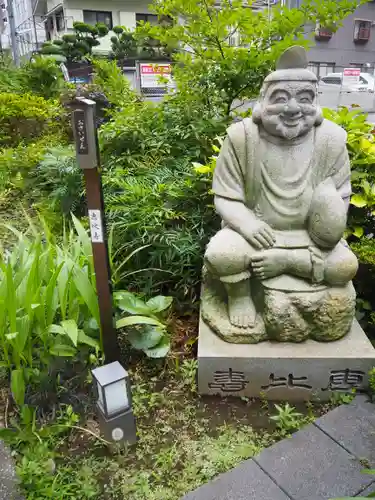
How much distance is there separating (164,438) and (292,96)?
1901 mm

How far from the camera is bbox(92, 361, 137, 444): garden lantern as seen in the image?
2.01m

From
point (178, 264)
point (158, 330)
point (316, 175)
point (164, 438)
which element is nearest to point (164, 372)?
point (158, 330)

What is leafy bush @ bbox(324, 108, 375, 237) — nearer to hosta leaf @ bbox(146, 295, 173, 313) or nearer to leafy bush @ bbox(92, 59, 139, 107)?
hosta leaf @ bbox(146, 295, 173, 313)

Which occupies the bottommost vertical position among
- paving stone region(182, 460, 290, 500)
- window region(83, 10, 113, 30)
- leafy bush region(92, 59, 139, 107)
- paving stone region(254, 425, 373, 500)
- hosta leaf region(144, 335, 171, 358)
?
paving stone region(182, 460, 290, 500)

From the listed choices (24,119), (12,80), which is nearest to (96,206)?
(24,119)

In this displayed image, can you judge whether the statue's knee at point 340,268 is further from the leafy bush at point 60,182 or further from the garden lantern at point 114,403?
the leafy bush at point 60,182

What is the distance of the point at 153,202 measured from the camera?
11.9ft

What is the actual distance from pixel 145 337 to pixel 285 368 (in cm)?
85

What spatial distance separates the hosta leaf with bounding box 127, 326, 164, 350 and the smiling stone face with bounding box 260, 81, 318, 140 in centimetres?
136

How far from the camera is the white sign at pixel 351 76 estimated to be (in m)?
13.2

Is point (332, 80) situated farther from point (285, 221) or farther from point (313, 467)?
point (313, 467)

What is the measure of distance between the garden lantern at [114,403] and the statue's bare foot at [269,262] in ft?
2.94

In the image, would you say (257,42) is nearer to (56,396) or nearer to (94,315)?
(94,315)

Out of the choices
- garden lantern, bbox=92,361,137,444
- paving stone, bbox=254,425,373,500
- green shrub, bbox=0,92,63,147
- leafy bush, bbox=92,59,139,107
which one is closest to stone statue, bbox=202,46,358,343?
paving stone, bbox=254,425,373,500
